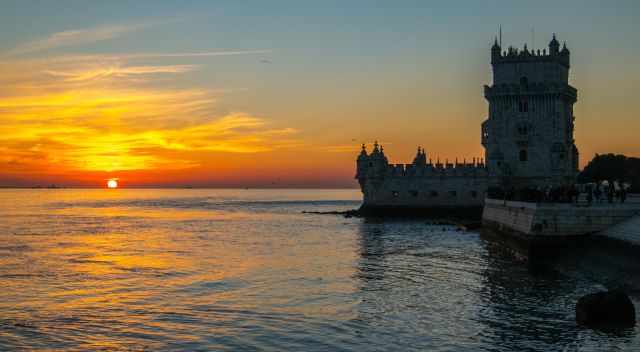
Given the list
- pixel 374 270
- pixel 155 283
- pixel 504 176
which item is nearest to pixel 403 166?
pixel 504 176

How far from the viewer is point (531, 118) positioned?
89125mm

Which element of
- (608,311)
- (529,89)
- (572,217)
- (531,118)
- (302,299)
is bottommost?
(302,299)

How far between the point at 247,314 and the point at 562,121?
69.9 meters

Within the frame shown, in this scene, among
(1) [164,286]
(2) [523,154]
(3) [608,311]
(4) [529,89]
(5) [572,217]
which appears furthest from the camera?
(2) [523,154]

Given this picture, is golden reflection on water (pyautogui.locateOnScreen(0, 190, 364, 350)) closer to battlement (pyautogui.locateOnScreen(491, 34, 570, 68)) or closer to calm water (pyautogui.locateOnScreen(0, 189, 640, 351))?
calm water (pyautogui.locateOnScreen(0, 189, 640, 351))

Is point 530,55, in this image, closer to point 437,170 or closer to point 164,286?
point 437,170

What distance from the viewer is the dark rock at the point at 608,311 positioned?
23438 millimetres

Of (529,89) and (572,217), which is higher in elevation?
(529,89)

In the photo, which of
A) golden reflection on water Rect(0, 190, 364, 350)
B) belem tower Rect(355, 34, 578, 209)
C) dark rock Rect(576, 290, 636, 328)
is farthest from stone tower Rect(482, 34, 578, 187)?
dark rock Rect(576, 290, 636, 328)

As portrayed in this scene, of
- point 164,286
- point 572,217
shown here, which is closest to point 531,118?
point 572,217

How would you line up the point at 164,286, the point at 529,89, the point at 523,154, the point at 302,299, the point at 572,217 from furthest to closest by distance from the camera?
the point at 523,154 → the point at 529,89 → the point at 572,217 → the point at 164,286 → the point at 302,299

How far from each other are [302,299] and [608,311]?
12107 mm

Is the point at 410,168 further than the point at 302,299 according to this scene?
Yes

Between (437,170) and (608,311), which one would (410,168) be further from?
(608,311)
